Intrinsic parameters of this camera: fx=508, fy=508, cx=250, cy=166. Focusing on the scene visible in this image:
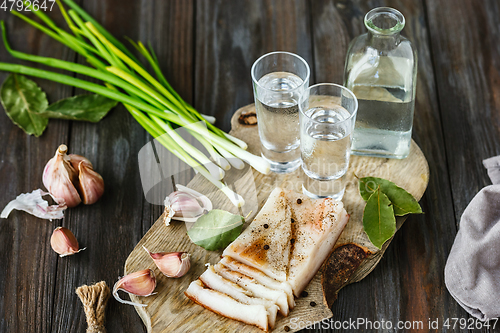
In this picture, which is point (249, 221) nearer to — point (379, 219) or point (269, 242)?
point (269, 242)

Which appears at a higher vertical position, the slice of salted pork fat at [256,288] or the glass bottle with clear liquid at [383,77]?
the glass bottle with clear liquid at [383,77]

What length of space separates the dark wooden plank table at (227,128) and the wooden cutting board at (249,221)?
4.7 inches

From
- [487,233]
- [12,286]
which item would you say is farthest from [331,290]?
[12,286]

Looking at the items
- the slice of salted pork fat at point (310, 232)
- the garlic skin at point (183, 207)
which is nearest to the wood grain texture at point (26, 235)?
the garlic skin at point (183, 207)

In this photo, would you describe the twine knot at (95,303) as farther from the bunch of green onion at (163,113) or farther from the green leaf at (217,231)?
the bunch of green onion at (163,113)

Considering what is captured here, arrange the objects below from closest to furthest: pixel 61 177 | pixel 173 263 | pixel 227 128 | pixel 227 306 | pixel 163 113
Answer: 1. pixel 227 306
2. pixel 173 263
3. pixel 61 177
4. pixel 163 113
5. pixel 227 128

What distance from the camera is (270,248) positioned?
1743 mm

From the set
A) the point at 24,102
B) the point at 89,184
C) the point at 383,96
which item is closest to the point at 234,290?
the point at 89,184

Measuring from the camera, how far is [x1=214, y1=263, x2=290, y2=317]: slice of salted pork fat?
1.62m

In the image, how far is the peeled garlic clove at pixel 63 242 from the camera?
195 centimetres

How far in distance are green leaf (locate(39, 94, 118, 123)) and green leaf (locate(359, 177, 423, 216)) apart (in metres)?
1.25

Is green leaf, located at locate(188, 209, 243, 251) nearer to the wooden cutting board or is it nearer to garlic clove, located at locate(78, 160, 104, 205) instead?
the wooden cutting board

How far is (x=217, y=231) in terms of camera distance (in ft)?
6.06

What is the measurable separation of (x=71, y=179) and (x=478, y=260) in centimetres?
157
